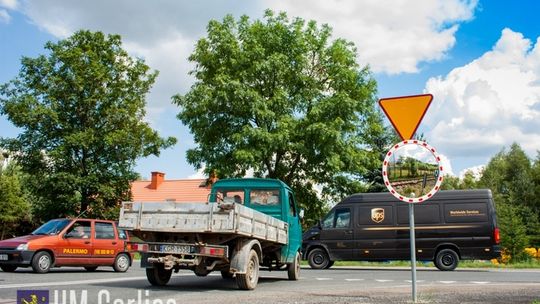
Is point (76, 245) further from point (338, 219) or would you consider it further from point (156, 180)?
point (156, 180)

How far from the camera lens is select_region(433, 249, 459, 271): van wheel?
65.6 ft

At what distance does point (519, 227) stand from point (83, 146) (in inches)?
882

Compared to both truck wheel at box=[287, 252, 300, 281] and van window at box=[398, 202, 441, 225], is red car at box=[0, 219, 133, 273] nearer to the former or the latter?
truck wheel at box=[287, 252, 300, 281]

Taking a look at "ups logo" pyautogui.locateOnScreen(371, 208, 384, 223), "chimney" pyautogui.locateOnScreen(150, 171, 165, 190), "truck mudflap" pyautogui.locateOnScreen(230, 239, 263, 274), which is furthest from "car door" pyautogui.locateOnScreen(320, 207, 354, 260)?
"chimney" pyautogui.locateOnScreen(150, 171, 165, 190)

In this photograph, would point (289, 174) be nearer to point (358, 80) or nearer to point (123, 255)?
point (358, 80)

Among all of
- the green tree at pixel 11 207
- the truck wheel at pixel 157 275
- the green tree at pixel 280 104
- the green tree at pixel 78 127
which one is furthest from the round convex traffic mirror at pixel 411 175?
the green tree at pixel 11 207

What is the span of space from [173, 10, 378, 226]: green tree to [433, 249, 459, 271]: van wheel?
28.9 feet

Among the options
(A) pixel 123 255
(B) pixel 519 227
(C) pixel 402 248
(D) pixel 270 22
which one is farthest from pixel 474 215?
(D) pixel 270 22

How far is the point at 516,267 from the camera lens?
71.9 ft

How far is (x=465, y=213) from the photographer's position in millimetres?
20234

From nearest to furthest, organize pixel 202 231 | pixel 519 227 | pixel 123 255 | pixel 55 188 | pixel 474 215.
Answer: pixel 202 231 < pixel 123 255 < pixel 474 215 < pixel 519 227 < pixel 55 188

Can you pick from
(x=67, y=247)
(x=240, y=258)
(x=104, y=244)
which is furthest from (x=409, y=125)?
(x=104, y=244)

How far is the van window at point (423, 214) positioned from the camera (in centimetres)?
2048

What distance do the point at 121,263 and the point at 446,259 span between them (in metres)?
10.9
